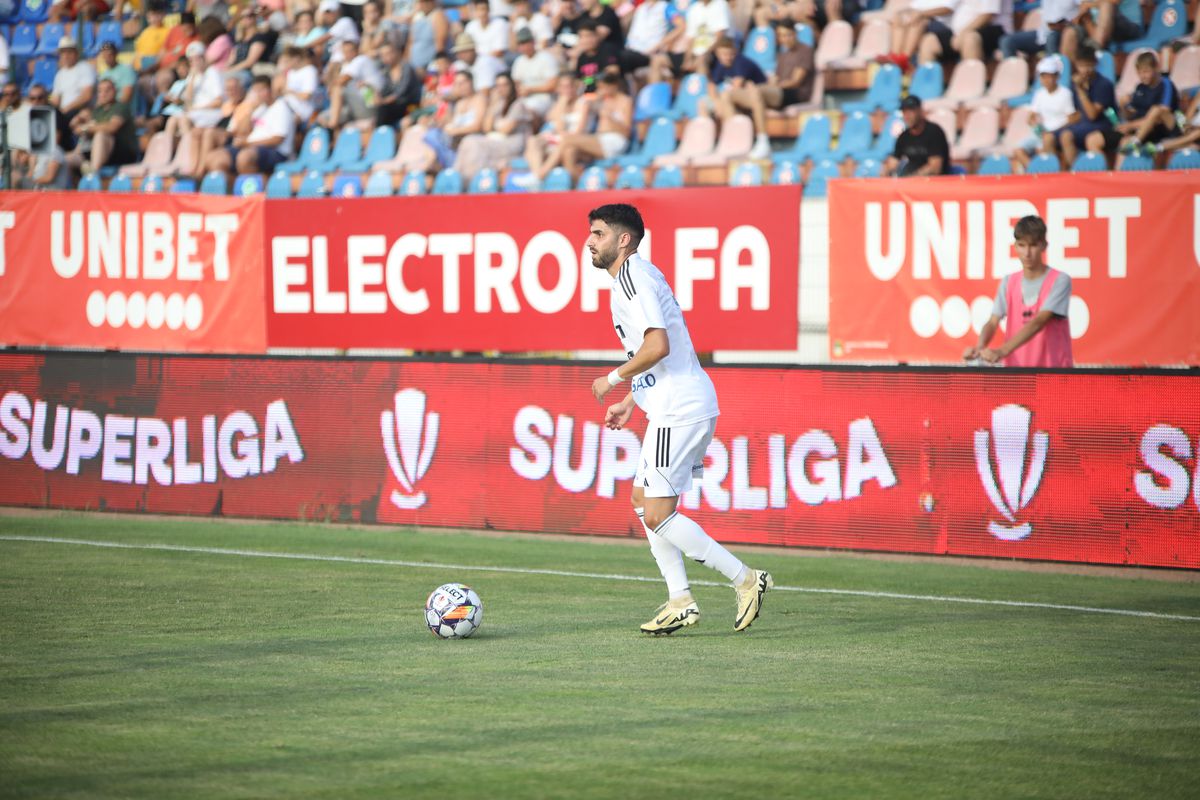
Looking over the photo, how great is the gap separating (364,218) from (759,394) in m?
4.96

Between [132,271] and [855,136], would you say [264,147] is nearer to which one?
[132,271]

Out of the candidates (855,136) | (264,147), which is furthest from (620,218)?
(264,147)

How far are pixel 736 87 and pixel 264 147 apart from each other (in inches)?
265

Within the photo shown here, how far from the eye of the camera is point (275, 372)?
596 inches

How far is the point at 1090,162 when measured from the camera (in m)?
14.9

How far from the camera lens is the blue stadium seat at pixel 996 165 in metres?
15.1

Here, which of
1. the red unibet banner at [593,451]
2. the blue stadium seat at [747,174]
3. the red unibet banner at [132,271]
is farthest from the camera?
the blue stadium seat at [747,174]

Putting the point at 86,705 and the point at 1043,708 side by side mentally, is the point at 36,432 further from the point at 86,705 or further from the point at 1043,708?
the point at 1043,708

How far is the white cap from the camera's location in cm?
1571

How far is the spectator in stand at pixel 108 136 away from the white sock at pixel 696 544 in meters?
16.1

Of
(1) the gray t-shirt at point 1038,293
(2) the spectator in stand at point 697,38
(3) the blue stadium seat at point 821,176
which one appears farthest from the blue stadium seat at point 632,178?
(1) the gray t-shirt at point 1038,293

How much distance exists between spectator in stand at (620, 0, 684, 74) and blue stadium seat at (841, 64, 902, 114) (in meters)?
2.96

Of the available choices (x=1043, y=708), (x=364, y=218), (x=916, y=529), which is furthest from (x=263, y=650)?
(x=364, y=218)

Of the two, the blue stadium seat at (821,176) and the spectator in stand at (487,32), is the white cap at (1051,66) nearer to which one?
the blue stadium seat at (821,176)
